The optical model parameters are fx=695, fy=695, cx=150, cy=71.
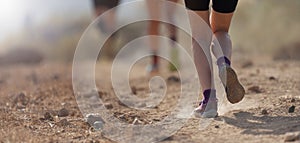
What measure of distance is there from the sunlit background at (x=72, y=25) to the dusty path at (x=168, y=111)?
2723 mm

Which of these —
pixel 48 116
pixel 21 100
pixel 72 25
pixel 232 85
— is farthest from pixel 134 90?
pixel 72 25

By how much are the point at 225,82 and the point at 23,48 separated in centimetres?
1229

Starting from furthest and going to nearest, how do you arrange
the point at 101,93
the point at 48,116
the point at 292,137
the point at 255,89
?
the point at 101,93
the point at 255,89
the point at 48,116
the point at 292,137

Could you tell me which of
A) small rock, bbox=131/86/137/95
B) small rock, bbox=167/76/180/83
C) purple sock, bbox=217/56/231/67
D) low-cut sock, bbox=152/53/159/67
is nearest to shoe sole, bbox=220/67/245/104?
purple sock, bbox=217/56/231/67

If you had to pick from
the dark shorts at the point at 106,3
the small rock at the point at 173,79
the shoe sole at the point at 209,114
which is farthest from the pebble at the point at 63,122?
the dark shorts at the point at 106,3

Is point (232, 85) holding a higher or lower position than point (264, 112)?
higher

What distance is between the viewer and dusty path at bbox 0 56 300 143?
4.00 m

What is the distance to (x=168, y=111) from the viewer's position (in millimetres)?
4996

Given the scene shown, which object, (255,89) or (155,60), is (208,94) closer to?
(255,89)

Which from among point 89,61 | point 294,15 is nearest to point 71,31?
point 89,61

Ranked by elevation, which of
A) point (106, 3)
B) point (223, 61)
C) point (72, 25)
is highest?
point (106, 3)

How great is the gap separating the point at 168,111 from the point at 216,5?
0.91 meters

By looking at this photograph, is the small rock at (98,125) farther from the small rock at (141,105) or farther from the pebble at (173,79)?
the pebble at (173,79)

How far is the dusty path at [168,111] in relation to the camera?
400 cm
